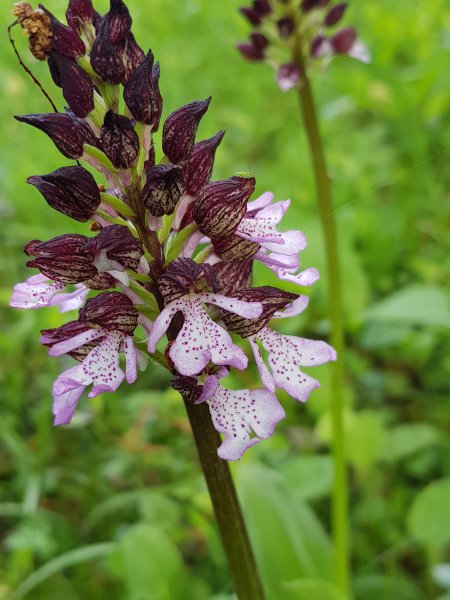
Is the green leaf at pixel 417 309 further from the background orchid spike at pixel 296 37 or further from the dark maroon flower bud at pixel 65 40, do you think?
the dark maroon flower bud at pixel 65 40

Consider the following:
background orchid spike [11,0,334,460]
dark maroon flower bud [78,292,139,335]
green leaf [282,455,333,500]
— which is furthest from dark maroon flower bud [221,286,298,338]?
green leaf [282,455,333,500]

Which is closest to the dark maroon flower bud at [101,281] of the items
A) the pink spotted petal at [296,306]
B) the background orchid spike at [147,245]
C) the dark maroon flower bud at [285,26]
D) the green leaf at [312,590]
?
the background orchid spike at [147,245]

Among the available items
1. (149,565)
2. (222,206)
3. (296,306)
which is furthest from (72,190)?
(149,565)

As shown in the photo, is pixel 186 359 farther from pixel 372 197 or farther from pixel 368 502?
pixel 372 197

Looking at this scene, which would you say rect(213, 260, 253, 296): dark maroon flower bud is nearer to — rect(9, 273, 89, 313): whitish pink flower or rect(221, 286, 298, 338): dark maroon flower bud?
rect(221, 286, 298, 338): dark maroon flower bud

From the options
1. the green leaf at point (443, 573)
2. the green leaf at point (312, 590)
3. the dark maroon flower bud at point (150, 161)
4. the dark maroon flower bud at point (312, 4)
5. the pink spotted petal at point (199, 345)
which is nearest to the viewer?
the pink spotted petal at point (199, 345)

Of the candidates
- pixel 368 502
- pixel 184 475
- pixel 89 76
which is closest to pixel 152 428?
pixel 184 475
